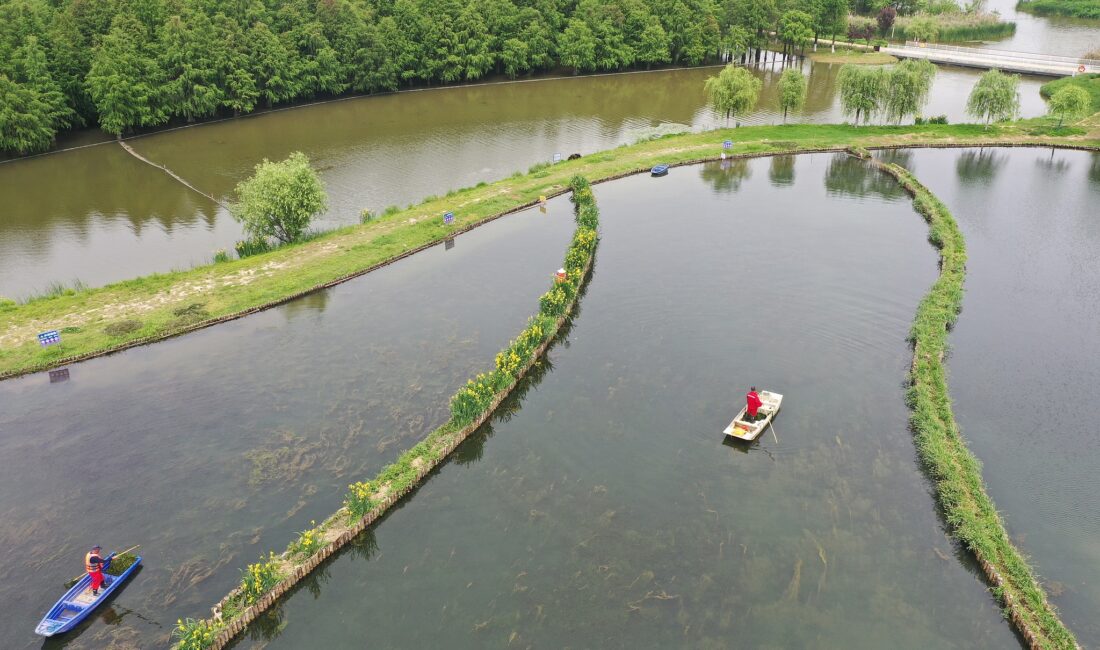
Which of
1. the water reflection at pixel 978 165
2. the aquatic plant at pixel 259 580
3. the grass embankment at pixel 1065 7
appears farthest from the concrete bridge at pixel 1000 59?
the aquatic plant at pixel 259 580

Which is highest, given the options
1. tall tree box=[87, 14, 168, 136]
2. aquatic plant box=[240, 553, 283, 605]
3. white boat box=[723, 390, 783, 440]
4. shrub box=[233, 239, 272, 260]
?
tall tree box=[87, 14, 168, 136]

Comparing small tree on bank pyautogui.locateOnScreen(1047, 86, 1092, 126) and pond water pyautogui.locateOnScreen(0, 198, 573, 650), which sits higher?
small tree on bank pyautogui.locateOnScreen(1047, 86, 1092, 126)

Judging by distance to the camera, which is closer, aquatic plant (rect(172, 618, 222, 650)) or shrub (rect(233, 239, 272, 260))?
aquatic plant (rect(172, 618, 222, 650))

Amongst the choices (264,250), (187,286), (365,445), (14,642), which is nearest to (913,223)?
(365,445)

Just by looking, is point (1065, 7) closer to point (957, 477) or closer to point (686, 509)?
point (957, 477)

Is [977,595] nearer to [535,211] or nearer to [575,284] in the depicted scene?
[575,284]

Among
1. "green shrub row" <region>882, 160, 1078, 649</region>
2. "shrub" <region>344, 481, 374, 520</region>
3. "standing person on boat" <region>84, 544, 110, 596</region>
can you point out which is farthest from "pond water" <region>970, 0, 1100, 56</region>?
"standing person on boat" <region>84, 544, 110, 596</region>

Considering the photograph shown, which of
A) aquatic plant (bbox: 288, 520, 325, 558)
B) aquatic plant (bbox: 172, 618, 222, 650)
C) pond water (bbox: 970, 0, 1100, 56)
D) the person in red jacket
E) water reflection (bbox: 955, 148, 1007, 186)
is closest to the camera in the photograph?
aquatic plant (bbox: 172, 618, 222, 650)

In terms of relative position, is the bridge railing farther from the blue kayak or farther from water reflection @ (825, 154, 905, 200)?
the blue kayak
